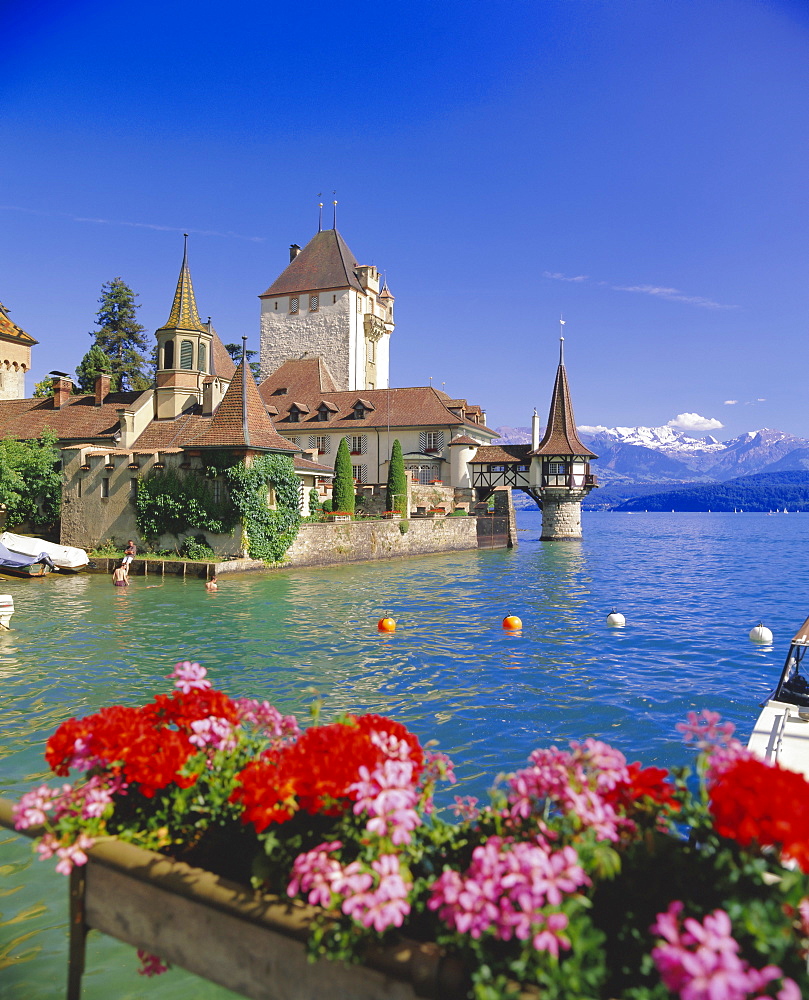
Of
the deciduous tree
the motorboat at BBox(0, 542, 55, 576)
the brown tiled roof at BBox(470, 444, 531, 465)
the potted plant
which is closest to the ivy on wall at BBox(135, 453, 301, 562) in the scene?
the motorboat at BBox(0, 542, 55, 576)

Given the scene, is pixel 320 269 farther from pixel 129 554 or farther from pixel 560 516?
pixel 129 554

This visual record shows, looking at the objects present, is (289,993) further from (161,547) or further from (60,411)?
(60,411)

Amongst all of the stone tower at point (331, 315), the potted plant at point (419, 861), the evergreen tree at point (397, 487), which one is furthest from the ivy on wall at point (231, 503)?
the stone tower at point (331, 315)

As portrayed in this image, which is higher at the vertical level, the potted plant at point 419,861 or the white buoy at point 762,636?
the potted plant at point 419,861

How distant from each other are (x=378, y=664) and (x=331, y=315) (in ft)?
183

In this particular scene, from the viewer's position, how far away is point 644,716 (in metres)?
11.8

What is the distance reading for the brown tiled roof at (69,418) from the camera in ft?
128

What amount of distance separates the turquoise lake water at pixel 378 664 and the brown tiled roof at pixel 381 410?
26717 mm

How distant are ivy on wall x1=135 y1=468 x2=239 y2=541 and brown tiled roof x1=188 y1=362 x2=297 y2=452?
196 cm

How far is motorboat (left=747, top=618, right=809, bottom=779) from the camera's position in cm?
795

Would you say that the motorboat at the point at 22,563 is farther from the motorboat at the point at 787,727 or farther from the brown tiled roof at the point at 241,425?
the motorboat at the point at 787,727

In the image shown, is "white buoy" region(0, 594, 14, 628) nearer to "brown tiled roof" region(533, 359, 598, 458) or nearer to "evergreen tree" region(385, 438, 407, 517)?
"evergreen tree" region(385, 438, 407, 517)

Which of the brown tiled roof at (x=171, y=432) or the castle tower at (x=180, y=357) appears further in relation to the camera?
the castle tower at (x=180, y=357)

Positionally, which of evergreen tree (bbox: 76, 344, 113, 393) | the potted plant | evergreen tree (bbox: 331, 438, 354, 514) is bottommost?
the potted plant
